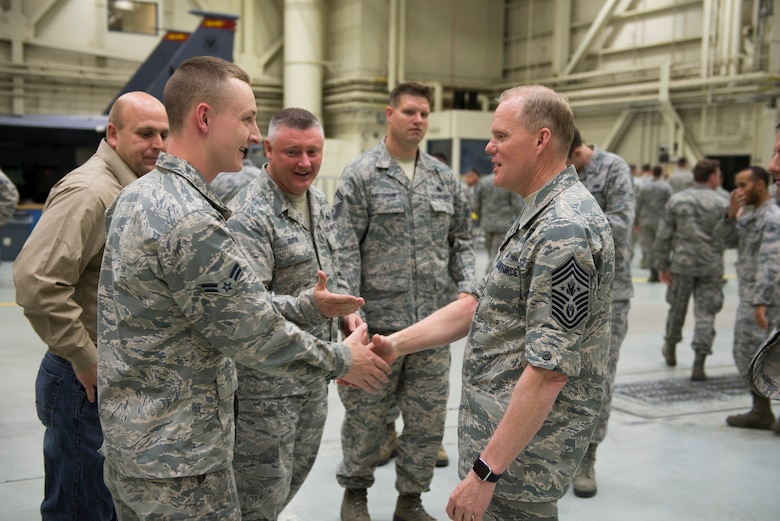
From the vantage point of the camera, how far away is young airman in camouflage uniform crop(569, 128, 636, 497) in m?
3.98

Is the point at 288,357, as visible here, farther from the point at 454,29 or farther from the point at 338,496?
→ the point at 454,29

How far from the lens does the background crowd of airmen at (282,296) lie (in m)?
1.88

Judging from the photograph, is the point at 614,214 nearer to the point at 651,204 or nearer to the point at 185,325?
the point at 185,325

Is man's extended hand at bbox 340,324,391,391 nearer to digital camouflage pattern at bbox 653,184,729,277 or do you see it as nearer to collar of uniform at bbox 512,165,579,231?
collar of uniform at bbox 512,165,579,231

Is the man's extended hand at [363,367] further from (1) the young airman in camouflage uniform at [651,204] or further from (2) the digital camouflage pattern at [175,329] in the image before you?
(1) the young airman in camouflage uniform at [651,204]

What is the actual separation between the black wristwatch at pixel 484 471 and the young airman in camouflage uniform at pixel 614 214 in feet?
7.25

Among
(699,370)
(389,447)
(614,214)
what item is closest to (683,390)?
(699,370)

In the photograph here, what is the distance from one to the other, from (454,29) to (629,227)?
15.4m

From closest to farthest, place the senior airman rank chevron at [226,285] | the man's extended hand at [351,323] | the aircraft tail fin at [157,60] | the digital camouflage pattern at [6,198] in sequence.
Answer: the senior airman rank chevron at [226,285] < the man's extended hand at [351,323] < the digital camouflage pattern at [6,198] < the aircraft tail fin at [157,60]

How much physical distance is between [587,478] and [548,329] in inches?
92.3

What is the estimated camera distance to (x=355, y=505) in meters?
3.45

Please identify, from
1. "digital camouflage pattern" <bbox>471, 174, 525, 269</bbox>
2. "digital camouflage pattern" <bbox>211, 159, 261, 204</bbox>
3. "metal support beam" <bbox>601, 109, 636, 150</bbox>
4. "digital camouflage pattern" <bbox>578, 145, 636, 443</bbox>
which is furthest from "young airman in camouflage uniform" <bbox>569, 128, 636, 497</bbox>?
"metal support beam" <bbox>601, 109, 636, 150</bbox>

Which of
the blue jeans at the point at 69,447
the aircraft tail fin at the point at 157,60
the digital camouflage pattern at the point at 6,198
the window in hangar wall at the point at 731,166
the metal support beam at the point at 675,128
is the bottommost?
the blue jeans at the point at 69,447

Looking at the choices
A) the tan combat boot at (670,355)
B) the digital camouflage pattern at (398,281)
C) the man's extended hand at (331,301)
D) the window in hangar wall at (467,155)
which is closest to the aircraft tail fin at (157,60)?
the window in hangar wall at (467,155)
